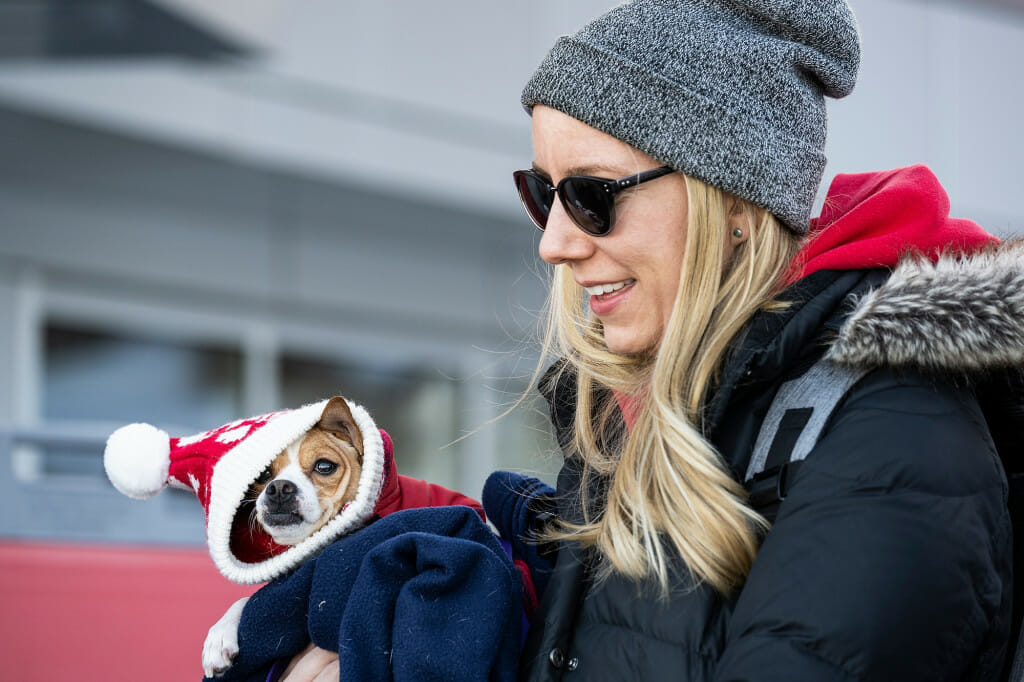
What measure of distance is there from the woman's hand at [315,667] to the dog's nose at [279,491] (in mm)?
267

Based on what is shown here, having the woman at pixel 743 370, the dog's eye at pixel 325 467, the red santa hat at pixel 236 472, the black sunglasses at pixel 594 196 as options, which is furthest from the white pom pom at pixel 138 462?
the black sunglasses at pixel 594 196

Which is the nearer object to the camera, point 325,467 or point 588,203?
point 588,203

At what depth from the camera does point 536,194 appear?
1.65 metres

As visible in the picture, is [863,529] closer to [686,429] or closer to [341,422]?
[686,429]

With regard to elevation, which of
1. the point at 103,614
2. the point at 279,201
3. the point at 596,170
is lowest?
the point at 103,614

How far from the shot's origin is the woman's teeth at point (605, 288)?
1.59 m

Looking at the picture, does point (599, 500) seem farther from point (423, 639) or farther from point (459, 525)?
point (423, 639)

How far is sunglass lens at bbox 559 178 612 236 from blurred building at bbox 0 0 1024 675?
4.21 m

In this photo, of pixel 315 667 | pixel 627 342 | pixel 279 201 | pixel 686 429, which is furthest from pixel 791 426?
pixel 279 201

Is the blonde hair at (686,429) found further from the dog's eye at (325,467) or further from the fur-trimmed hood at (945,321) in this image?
the dog's eye at (325,467)

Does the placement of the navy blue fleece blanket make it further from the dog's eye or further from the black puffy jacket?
the dog's eye

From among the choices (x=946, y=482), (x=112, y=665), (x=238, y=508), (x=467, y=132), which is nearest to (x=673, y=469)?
(x=946, y=482)

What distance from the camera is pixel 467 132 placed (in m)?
8.03

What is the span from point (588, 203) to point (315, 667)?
816mm
